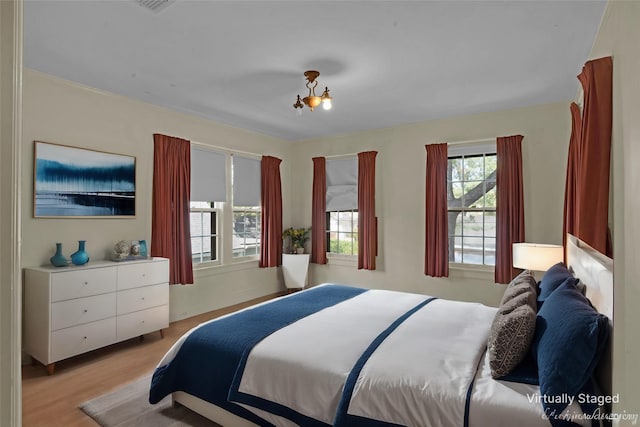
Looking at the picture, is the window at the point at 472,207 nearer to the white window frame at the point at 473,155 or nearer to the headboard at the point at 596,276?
the white window frame at the point at 473,155

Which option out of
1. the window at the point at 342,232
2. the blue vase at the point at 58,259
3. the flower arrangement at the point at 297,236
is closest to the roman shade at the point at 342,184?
the window at the point at 342,232

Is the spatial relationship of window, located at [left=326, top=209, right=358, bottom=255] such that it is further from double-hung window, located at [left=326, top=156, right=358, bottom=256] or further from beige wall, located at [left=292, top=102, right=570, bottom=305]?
beige wall, located at [left=292, top=102, right=570, bottom=305]

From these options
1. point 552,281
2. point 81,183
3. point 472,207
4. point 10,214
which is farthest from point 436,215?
point 10,214

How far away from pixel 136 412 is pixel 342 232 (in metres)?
3.83

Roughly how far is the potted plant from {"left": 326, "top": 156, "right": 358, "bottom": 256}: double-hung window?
39cm

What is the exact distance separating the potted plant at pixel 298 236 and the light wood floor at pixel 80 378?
2.42 m

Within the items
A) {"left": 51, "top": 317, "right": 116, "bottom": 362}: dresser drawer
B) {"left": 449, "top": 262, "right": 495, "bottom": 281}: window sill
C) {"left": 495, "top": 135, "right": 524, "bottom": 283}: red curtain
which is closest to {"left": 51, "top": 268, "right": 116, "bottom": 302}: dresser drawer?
{"left": 51, "top": 317, "right": 116, "bottom": 362}: dresser drawer

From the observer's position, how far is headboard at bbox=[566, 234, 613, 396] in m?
1.54

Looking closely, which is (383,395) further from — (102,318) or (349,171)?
(349,171)

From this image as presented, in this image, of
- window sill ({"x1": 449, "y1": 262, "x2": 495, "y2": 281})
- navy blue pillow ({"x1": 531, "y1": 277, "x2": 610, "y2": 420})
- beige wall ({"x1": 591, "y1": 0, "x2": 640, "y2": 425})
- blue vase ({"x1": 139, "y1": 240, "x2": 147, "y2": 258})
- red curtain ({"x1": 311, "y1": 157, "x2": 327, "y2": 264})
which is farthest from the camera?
red curtain ({"x1": 311, "y1": 157, "x2": 327, "y2": 264})

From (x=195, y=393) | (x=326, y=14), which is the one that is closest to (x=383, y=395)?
(x=195, y=393)

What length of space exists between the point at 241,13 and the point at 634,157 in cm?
222

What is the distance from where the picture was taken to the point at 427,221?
186 inches

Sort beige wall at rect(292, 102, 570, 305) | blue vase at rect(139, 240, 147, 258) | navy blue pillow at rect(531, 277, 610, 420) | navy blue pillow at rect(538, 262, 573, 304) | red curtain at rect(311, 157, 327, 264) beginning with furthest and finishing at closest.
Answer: red curtain at rect(311, 157, 327, 264) < beige wall at rect(292, 102, 570, 305) < blue vase at rect(139, 240, 147, 258) < navy blue pillow at rect(538, 262, 573, 304) < navy blue pillow at rect(531, 277, 610, 420)
